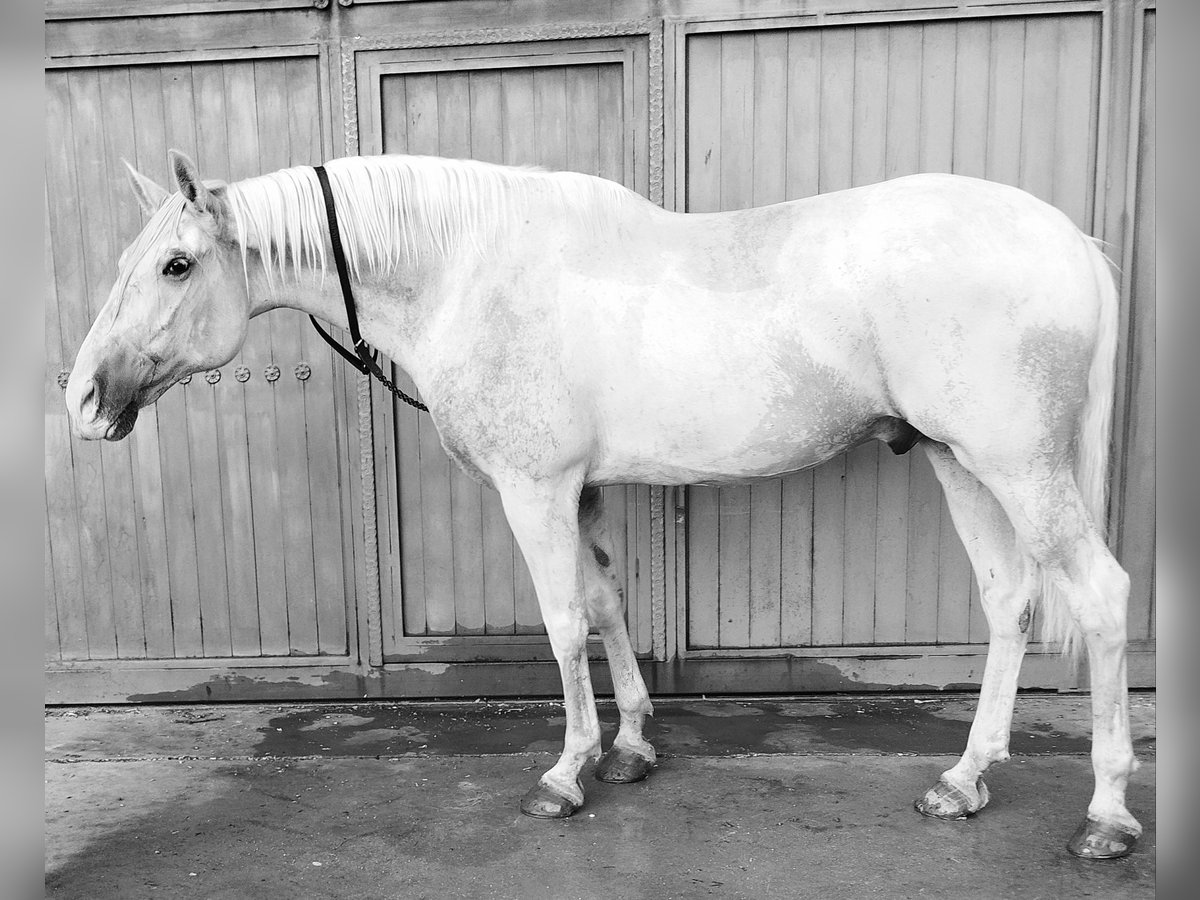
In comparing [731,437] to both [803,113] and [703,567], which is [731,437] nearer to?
[703,567]

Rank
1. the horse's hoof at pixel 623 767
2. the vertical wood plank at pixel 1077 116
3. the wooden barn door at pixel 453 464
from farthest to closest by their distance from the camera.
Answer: the wooden barn door at pixel 453 464 < the vertical wood plank at pixel 1077 116 < the horse's hoof at pixel 623 767

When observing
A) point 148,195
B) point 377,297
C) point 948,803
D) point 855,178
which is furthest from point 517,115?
point 948,803

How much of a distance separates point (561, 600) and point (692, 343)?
2.70 feet

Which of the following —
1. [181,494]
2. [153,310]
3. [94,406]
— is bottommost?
[181,494]

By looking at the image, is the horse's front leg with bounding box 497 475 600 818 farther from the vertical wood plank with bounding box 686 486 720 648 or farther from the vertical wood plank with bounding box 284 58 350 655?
the vertical wood plank with bounding box 284 58 350 655

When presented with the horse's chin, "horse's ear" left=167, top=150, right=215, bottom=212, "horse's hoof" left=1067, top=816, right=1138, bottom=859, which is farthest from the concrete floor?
"horse's ear" left=167, top=150, right=215, bottom=212

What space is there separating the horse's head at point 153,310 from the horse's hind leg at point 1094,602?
2.15 meters

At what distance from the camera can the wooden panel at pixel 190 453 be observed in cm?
344

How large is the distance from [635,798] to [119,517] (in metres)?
2.41

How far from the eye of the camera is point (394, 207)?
8.33 feet

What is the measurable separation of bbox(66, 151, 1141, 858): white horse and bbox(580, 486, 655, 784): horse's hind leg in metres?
0.24

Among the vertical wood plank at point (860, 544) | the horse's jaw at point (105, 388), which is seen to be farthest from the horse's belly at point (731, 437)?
the horse's jaw at point (105, 388)

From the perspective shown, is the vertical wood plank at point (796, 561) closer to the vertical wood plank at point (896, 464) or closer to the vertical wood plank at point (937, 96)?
the vertical wood plank at point (896, 464)
